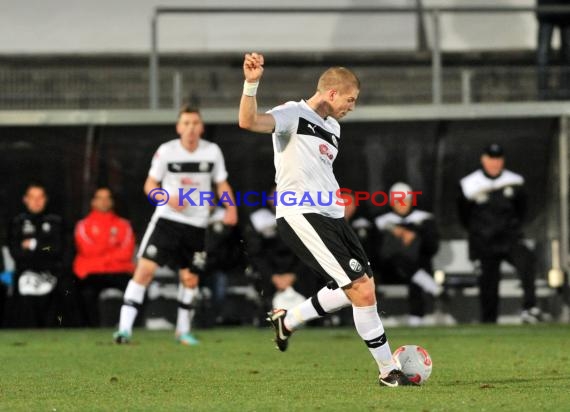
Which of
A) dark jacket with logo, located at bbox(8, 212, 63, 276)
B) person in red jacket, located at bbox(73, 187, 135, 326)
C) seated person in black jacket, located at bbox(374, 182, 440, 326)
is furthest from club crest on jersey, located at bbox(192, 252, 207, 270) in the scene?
seated person in black jacket, located at bbox(374, 182, 440, 326)

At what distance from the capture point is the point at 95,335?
48.0 ft

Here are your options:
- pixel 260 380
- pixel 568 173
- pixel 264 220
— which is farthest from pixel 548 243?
pixel 260 380

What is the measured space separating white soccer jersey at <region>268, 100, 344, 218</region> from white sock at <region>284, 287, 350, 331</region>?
1.96ft

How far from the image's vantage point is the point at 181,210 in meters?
12.7

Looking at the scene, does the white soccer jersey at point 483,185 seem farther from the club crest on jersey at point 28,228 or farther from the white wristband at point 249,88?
the white wristband at point 249,88

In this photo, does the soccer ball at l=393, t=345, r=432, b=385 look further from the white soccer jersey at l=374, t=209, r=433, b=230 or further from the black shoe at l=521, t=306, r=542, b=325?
the white soccer jersey at l=374, t=209, r=433, b=230

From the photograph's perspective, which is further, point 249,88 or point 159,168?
point 159,168

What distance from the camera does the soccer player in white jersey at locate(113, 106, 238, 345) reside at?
12.6 metres

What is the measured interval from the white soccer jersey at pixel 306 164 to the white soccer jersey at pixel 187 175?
427 cm

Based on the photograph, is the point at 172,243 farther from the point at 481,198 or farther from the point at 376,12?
the point at 376,12

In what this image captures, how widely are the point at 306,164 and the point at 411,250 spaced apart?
793 cm

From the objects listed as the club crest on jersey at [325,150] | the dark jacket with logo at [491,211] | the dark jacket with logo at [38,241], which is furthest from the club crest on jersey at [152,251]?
the dark jacket with logo at [491,211]

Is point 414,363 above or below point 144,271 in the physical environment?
below

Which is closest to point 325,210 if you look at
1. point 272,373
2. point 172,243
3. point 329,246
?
point 329,246
